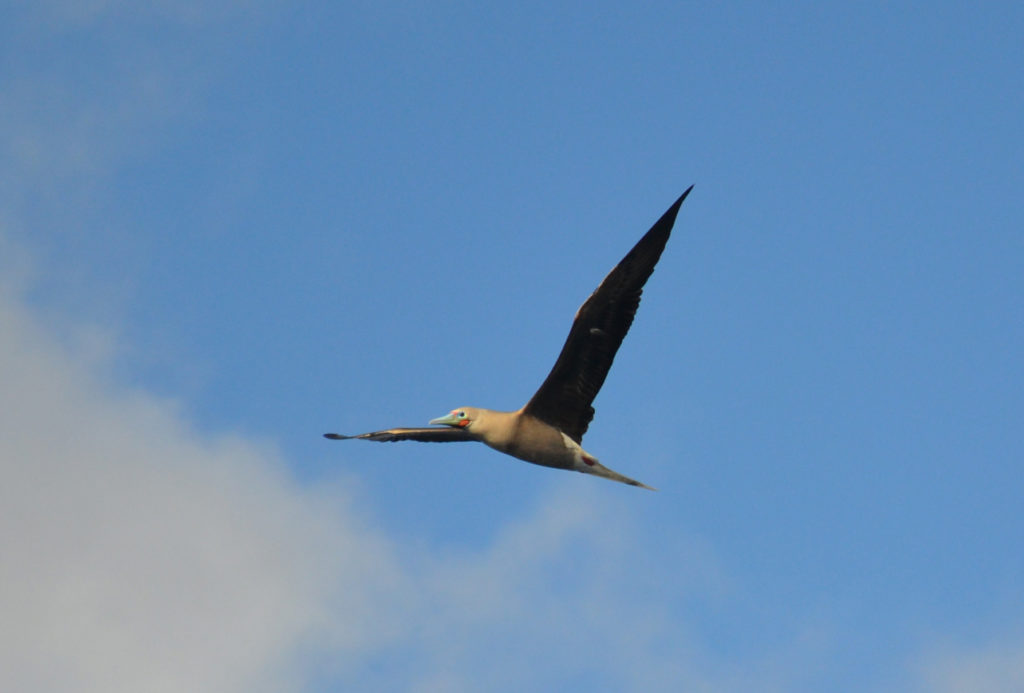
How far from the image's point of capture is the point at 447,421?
1998cm

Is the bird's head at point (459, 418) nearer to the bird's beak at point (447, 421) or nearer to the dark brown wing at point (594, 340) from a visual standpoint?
the bird's beak at point (447, 421)

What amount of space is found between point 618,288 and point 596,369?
1589 mm

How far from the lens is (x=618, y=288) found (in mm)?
17719

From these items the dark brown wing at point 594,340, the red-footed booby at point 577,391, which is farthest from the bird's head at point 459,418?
the dark brown wing at point 594,340

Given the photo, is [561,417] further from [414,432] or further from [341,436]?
[341,436]

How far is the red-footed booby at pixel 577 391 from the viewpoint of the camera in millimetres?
17578

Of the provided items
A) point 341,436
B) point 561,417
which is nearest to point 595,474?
point 561,417

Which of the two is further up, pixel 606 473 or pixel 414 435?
pixel 414 435

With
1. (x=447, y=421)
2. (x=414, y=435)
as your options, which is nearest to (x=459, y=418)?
(x=447, y=421)

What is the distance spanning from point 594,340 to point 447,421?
9.87 feet

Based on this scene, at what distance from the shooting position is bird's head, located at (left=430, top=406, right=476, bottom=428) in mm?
19766

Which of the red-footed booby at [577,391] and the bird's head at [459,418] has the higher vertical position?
the bird's head at [459,418]

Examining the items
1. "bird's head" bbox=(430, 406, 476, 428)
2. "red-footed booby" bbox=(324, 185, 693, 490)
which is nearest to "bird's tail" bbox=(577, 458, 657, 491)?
"red-footed booby" bbox=(324, 185, 693, 490)

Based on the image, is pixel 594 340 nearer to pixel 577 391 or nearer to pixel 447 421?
pixel 577 391
